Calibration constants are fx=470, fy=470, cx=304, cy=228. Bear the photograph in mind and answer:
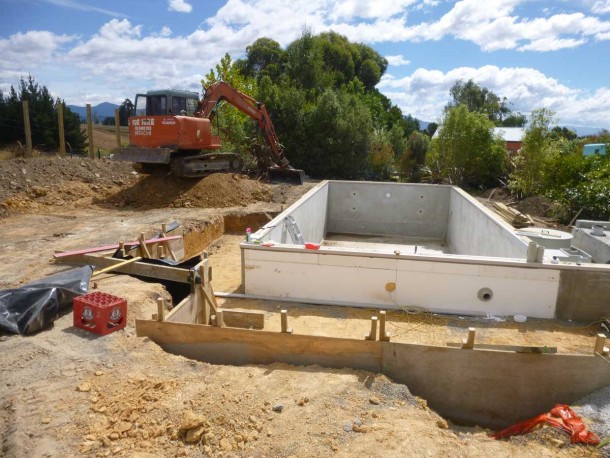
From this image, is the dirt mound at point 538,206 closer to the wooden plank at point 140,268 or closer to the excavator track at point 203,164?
the excavator track at point 203,164

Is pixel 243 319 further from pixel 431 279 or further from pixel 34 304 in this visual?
pixel 431 279

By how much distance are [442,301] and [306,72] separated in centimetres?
2139

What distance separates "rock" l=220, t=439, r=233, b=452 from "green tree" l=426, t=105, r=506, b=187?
66.3 ft

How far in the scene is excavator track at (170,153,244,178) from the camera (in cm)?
1348

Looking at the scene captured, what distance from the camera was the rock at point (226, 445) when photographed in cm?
356

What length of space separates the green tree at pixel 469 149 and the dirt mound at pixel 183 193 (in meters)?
11.5

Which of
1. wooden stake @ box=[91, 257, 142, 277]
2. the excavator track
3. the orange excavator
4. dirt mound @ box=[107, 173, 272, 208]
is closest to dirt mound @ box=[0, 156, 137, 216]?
dirt mound @ box=[107, 173, 272, 208]

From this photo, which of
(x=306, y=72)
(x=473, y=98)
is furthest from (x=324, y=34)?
(x=473, y=98)

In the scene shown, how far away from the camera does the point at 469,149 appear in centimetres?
2147

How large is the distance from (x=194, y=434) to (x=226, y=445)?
10.2 inches

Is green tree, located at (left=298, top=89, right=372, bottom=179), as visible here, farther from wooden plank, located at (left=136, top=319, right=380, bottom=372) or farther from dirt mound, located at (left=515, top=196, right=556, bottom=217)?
wooden plank, located at (left=136, top=319, right=380, bottom=372)

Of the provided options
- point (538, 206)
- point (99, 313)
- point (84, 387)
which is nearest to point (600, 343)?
point (84, 387)

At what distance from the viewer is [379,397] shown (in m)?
4.41

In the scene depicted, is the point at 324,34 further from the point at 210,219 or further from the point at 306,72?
the point at 210,219
